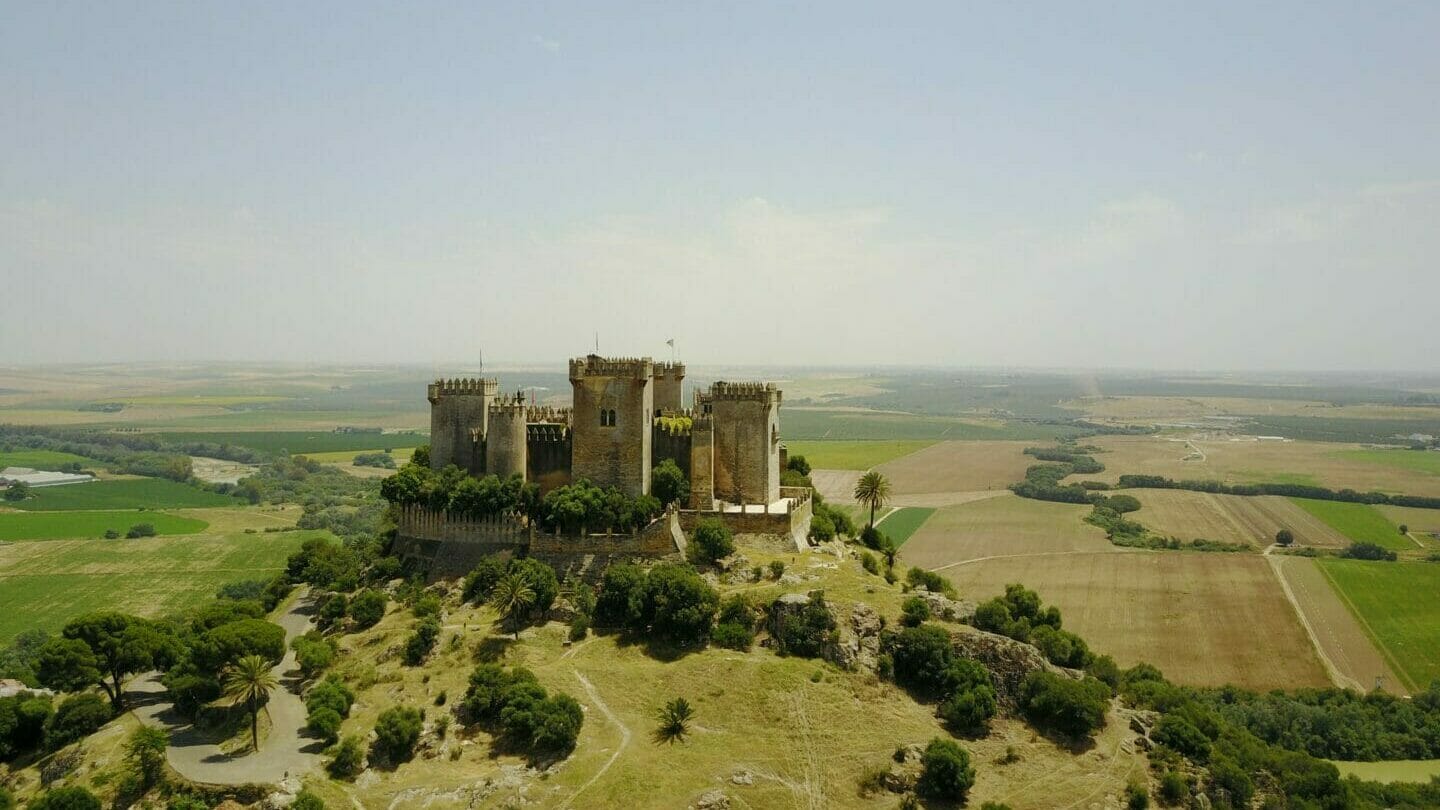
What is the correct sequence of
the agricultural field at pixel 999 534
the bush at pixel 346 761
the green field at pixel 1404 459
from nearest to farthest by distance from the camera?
the bush at pixel 346 761
the agricultural field at pixel 999 534
the green field at pixel 1404 459

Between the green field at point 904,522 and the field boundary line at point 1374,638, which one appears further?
the green field at point 904,522

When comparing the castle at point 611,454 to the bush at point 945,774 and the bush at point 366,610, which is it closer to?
the bush at point 366,610

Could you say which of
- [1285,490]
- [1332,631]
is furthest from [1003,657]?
[1285,490]

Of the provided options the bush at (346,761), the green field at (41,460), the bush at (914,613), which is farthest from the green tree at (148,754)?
the green field at (41,460)

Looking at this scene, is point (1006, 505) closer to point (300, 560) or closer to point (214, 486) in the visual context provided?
point (300, 560)

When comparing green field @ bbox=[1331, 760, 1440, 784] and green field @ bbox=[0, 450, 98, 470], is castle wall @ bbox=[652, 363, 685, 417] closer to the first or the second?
green field @ bbox=[1331, 760, 1440, 784]

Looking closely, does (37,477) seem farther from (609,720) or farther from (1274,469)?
(1274,469)

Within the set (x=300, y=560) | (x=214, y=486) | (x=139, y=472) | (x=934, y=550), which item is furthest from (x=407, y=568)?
(x=139, y=472)

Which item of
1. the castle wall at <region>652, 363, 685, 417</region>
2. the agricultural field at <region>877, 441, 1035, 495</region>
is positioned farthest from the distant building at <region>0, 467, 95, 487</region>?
the castle wall at <region>652, 363, 685, 417</region>

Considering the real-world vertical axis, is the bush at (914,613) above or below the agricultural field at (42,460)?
above

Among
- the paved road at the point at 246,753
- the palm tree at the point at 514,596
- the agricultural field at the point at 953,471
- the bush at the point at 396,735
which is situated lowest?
the agricultural field at the point at 953,471
